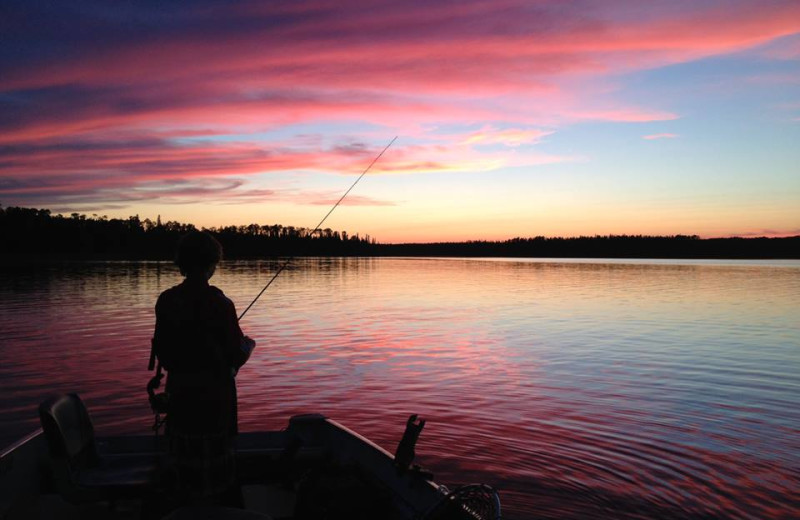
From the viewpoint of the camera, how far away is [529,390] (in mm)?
12805

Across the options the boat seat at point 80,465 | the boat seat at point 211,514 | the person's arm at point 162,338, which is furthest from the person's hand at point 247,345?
the boat seat at point 80,465

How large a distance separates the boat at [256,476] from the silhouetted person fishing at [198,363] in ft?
0.98

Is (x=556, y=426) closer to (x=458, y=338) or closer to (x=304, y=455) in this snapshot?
(x=304, y=455)

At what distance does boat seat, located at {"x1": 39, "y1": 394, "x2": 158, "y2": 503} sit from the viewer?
4.94m

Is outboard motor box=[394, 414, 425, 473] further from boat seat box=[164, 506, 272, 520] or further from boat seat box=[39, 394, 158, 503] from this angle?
boat seat box=[39, 394, 158, 503]

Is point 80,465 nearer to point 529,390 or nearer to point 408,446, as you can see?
point 408,446

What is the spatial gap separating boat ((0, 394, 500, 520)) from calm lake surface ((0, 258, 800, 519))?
7.76 feet

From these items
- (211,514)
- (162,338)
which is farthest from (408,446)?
(162,338)

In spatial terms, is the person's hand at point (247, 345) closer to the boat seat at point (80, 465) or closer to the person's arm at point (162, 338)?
the person's arm at point (162, 338)

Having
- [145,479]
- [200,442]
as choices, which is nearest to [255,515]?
[200,442]

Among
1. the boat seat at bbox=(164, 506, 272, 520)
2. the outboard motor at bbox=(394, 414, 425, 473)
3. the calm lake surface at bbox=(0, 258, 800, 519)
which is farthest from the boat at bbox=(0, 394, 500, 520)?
the calm lake surface at bbox=(0, 258, 800, 519)

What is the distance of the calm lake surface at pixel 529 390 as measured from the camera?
772 centimetres

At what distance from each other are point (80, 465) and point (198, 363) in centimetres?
257

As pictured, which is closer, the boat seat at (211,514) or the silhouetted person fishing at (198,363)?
the boat seat at (211,514)
